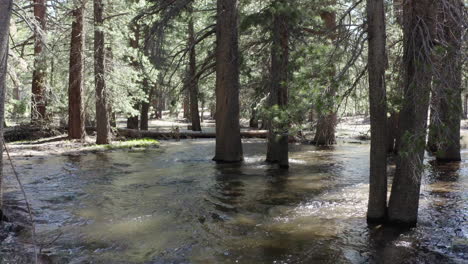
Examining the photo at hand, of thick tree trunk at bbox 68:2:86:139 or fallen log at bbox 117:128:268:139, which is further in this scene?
fallen log at bbox 117:128:268:139

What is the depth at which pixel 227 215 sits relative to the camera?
27.0 ft

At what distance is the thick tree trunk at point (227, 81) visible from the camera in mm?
14148

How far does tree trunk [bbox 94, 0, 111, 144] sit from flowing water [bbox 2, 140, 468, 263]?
161 inches

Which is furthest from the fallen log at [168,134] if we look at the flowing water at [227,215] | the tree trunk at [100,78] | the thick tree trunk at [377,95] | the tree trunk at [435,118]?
the tree trunk at [435,118]

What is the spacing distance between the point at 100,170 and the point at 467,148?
53.8ft

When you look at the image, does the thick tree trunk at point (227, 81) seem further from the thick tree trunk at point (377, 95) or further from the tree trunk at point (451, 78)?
the tree trunk at point (451, 78)

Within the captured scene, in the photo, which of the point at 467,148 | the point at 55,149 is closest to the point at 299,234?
the point at 55,149

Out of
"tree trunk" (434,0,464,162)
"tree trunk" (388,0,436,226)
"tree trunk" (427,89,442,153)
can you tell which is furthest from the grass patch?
"tree trunk" (434,0,464,162)

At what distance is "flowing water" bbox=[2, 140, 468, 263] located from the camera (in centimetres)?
616

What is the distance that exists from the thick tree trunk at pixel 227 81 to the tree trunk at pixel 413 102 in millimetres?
7900

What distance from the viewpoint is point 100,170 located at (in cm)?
1320

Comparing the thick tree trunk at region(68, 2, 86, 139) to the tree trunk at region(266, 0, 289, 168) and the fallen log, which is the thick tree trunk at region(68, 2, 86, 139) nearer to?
the fallen log

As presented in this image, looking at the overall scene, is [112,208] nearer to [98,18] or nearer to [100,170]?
[100,170]

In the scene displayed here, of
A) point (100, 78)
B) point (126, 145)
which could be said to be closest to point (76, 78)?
point (100, 78)
